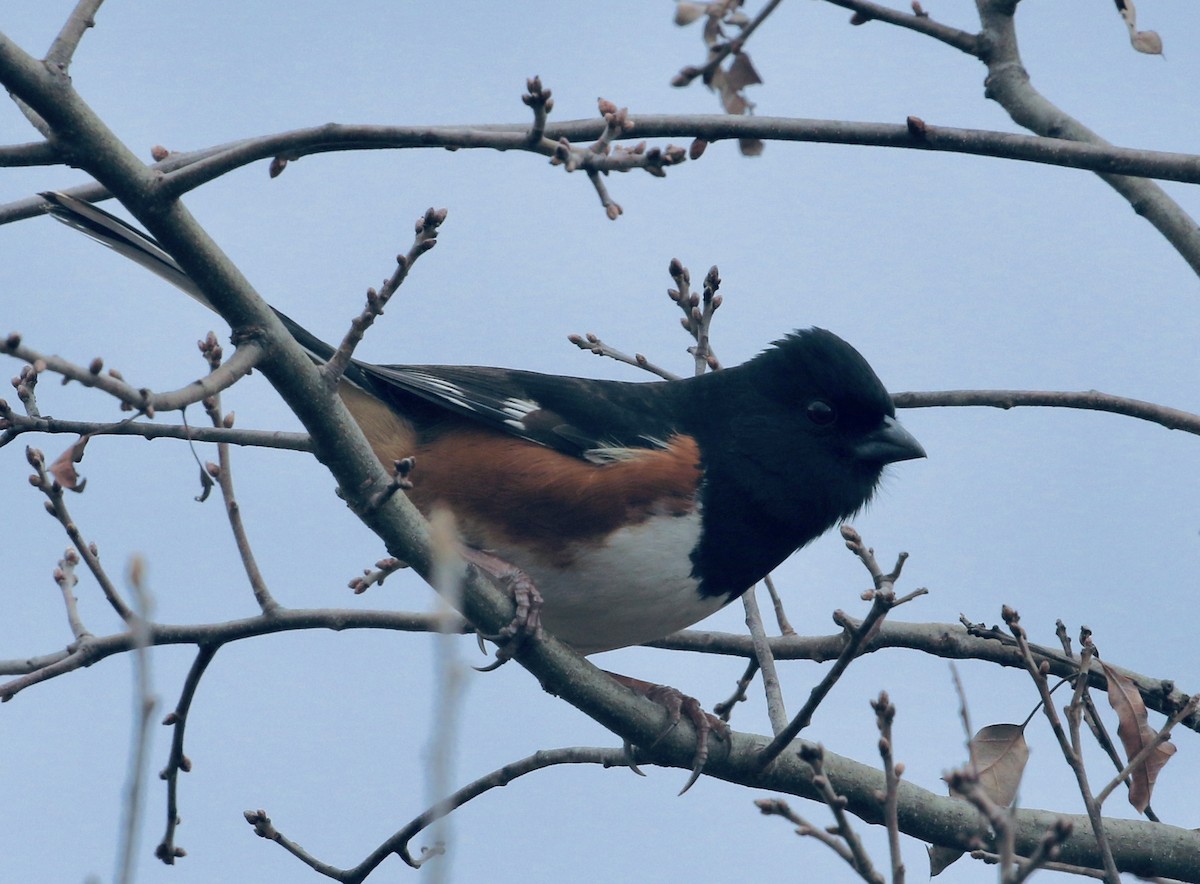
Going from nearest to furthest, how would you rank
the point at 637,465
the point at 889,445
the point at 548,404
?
the point at 637,465, the point at 548,404, the point at 889,445

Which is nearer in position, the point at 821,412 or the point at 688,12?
the point at 688,12

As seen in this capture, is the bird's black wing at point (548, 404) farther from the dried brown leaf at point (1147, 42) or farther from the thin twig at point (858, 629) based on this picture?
the dried brown leaf at point (1147, 42)

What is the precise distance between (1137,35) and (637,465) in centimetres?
173

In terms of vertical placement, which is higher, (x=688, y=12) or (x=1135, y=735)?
(x=688, y=12)

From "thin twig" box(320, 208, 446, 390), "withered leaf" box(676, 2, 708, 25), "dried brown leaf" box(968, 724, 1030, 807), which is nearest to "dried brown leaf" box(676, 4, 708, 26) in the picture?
"withered leaf" box(676, 2, 708, 25)

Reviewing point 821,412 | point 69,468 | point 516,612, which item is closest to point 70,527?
point 69,468

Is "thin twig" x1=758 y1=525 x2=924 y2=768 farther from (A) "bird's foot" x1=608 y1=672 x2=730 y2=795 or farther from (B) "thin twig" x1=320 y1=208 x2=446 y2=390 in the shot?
(B) "thin twig" x1=320 y1=208 x2=446 y2=390

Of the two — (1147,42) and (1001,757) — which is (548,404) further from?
(1147,42)

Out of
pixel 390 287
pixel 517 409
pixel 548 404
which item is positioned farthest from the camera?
pixel 548 404

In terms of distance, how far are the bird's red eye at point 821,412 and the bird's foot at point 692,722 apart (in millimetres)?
1047

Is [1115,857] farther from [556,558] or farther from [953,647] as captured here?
[556,558]

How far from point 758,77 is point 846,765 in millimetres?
1733

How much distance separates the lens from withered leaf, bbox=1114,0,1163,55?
3.21 meters

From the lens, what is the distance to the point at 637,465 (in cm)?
361
